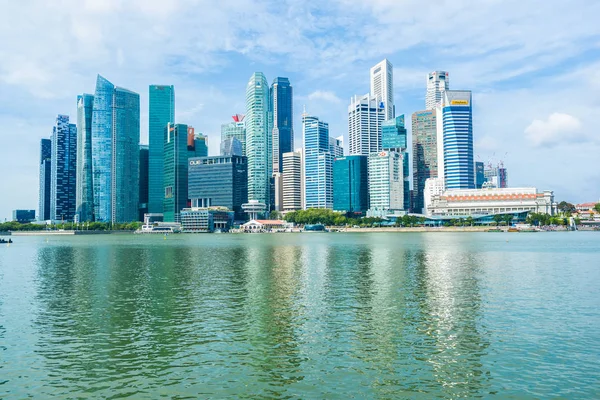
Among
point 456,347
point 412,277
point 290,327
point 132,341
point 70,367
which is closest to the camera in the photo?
point 70,367

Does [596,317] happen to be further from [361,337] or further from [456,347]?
[361,337]

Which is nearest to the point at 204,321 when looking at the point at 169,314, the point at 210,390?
the point at 169,314

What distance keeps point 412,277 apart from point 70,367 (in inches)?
1943

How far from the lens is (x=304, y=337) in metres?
36.2

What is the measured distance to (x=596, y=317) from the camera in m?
41.5

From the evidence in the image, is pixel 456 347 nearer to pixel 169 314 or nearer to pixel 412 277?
pixel 169 314

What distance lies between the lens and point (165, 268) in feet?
286

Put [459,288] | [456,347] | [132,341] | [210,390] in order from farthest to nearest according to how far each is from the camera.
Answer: [459,288], [132,341], [456,347], [210,390]

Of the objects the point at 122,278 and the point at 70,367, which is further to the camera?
the point at 122,278

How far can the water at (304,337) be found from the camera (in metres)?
26.5

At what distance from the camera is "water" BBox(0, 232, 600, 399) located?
2650 cm

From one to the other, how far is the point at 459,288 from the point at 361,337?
26.6 metres

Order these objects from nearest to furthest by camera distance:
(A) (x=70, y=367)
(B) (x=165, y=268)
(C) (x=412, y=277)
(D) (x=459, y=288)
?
(A) (x=70, y=367) → (D) (x=459, y=288) → (C) (x=412, y=277) → (B) (x=165, y=268)

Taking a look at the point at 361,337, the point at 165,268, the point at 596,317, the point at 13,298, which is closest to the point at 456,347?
the point at 361,337
